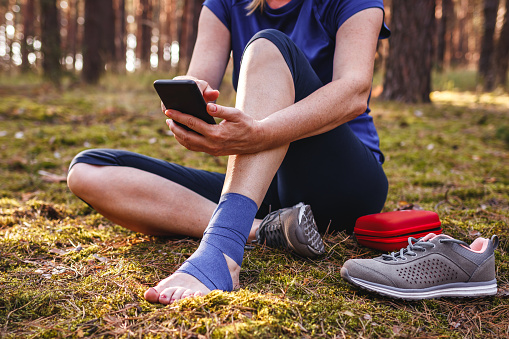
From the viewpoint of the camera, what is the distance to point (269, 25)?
77.2 inches

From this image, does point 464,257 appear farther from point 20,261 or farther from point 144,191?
point 20,261

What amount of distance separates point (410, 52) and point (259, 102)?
5.00m

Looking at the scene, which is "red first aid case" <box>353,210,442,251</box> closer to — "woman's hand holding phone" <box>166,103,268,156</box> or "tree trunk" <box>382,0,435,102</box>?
"woman's hand holding phone" <box>166,103,268,156</box>

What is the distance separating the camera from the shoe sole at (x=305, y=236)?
5.09ft

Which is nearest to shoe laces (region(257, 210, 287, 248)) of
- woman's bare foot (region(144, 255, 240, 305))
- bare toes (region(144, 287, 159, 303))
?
woman's bare foot (region(144, 255, 240, 305))

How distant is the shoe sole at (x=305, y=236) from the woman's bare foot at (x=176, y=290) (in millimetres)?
475

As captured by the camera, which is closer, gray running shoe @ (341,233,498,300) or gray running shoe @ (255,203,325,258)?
gray running shoe @ (341,233,498,300)

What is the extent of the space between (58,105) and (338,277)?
16.6 feet

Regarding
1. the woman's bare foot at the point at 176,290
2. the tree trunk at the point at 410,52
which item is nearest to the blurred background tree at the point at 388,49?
the tree trunk at the point at 410,52

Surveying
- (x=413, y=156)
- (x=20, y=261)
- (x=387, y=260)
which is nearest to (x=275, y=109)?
(x=387, y=260)

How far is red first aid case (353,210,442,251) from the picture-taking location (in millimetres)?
1598

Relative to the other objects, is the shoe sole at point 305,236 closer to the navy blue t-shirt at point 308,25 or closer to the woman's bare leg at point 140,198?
the woman's bare leg at point 140,198

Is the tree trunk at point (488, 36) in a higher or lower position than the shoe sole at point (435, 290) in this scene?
higher

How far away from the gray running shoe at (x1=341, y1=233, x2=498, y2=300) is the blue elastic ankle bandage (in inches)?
15.4
